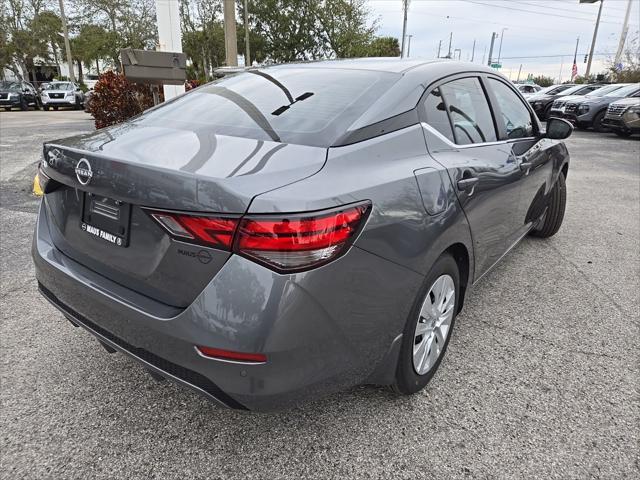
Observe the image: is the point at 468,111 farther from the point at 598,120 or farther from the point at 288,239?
the point at 598,120

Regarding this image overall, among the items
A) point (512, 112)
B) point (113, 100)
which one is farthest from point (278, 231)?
point (113, 100)

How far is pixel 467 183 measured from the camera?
2348 millimetres

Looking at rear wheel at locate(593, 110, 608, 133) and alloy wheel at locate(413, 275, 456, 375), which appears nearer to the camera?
alloy wheel at locate(413, 275, 456, 375)

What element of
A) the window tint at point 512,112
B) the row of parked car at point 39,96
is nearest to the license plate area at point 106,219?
the window tint at point 512,112

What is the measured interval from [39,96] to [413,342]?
96.6ft

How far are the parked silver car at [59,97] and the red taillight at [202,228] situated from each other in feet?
91.1

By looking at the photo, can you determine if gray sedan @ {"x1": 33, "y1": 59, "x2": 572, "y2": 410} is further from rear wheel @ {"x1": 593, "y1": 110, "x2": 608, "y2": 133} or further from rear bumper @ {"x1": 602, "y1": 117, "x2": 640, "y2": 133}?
rear wheel @ {"x1": 593, "y1": 110, "x2": 608, "y2": 133}

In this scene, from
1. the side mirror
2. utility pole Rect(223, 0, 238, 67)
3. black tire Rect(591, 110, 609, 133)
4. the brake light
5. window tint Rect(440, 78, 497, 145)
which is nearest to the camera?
the brake light

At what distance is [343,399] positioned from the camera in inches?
90.9

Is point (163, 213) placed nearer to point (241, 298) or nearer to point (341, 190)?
point (241, 298)

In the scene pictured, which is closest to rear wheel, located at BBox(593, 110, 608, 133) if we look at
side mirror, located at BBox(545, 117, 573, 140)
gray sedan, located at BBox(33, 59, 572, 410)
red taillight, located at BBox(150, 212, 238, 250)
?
side mirror, located at BBox(545, 117, 573, 140)

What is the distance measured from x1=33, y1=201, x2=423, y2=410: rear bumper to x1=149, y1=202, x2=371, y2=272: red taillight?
39 millimetres

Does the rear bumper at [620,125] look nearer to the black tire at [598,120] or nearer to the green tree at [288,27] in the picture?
the black tire at [598,120]

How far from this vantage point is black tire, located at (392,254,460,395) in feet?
6.69
